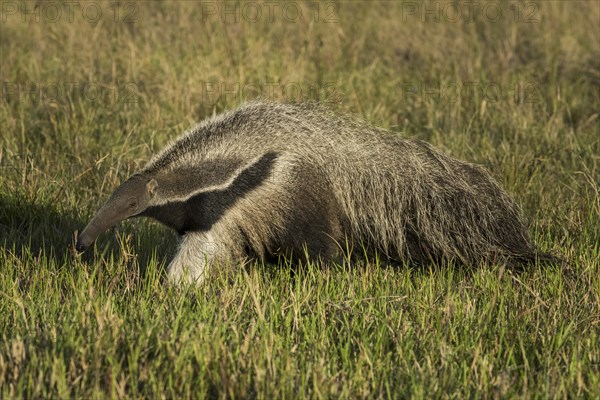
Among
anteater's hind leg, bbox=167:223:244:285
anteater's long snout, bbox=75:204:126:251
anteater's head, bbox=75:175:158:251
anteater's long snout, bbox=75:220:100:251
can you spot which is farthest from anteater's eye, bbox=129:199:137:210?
anteater's hind leg, bbox=167:223:244:285

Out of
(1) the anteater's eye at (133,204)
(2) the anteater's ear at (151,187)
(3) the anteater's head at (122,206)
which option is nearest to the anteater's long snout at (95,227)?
(3) the anteater's head at (122,206)

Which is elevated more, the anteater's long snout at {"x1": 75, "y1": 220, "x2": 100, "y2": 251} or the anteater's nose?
the anteater's long snout at {"x1": 75, "y1": 220, "x2": 100, "y2": 251}

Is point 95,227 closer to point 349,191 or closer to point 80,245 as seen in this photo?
point 80,245

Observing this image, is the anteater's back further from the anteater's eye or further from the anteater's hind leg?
the anteater's eye

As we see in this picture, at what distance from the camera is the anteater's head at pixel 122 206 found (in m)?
4.84

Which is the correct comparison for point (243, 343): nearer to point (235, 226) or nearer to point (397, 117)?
point (235, 226)

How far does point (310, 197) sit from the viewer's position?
17.1 ft

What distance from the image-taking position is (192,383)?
12.1 feet

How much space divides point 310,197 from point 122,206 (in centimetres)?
101

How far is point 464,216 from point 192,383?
88.8 inches

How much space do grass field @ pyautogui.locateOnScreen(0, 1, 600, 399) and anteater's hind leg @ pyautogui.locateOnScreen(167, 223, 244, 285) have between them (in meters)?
0.10

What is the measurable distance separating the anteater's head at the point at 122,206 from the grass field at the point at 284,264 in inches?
7.3

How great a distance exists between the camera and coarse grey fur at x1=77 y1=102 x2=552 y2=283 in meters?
5.07

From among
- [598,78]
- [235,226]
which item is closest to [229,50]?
[598,78]
